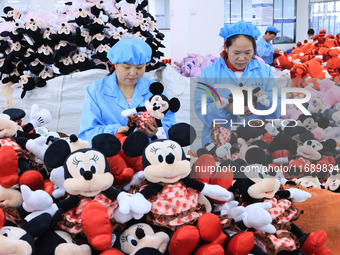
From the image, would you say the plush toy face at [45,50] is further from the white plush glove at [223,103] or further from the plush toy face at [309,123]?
the plush toy face at [309,123]

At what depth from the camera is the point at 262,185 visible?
3.56 feet

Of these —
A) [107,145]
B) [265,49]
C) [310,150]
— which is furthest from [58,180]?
[265,49]

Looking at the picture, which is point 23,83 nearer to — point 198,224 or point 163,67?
point 163,67

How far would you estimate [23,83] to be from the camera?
2.75 meters

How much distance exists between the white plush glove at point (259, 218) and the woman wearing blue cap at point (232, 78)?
0.61 meters

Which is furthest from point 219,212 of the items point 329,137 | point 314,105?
point 314,105

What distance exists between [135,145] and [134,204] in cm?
18

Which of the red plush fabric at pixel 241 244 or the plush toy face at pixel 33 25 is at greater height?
the plush toy face at pixel 33 25

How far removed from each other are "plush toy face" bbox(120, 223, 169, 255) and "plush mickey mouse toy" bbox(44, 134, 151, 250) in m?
0.04

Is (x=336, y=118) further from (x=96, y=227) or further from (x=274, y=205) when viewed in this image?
(x=96, y=227)

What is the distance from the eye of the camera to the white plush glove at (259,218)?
1.02 metres

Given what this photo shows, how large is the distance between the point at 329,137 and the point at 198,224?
3.80 ft

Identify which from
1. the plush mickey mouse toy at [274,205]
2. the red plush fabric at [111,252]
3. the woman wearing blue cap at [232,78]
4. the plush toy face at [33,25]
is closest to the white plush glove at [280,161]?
the woman wearing blue cap at [232,78]

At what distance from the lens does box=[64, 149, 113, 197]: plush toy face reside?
3.09ft
